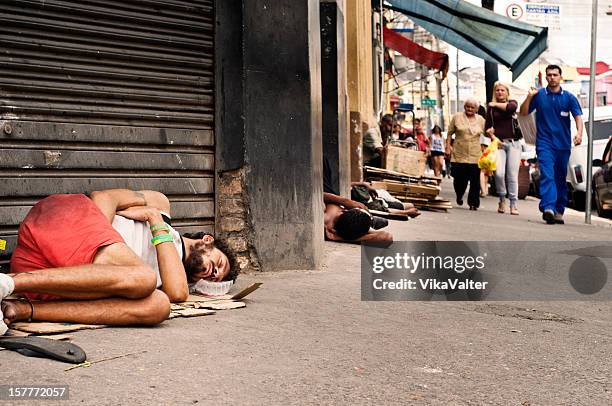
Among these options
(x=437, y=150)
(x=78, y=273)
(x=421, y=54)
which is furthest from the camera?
(x=437, y=150)

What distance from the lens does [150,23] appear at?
605 cm

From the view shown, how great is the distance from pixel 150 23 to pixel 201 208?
4.23 feet

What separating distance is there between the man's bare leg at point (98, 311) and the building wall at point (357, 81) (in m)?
8.49

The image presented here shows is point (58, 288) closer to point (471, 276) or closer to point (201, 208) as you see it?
point (201, 208)

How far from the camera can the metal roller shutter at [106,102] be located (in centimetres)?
538

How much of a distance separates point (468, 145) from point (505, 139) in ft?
2.08

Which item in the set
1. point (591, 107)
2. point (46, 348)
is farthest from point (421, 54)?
point (46, 348)

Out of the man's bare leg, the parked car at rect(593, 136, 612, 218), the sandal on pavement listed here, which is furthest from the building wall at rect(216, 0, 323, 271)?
the parked car at rect(593, 136, 612, 218)

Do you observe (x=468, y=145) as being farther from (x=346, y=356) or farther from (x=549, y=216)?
(x=346, y=356)

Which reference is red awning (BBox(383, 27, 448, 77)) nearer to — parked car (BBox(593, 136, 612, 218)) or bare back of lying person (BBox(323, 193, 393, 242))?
parked car (BBox(593, 136, 612, 218))

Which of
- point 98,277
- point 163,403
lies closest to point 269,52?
point 98,277

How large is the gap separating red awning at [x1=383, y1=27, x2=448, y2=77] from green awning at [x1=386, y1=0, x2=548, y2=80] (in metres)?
5.42

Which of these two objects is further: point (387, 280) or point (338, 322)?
point (387, 280)

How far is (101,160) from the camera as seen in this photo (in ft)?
19.1
